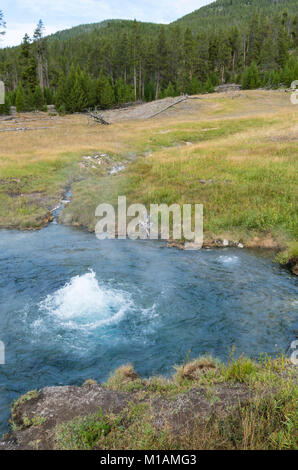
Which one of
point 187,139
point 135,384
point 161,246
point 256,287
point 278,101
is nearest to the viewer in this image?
point 135,384

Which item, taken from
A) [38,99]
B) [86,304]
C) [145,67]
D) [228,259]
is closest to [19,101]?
[38,99]

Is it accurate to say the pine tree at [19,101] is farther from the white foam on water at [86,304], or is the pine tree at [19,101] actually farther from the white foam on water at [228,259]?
the white foam on water at [228,259]

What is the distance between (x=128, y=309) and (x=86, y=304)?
1.40m

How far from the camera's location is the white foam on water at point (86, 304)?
33.8ft

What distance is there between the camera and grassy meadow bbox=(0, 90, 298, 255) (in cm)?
1753

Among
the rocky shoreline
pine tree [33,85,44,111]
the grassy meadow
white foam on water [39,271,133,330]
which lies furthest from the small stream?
pine tree [33,85,44,111]

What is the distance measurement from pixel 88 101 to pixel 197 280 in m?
72.5

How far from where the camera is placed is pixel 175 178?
23.5m

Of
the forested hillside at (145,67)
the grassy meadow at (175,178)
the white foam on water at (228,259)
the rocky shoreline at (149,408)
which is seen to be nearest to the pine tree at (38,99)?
the forested hillside at (145,67)

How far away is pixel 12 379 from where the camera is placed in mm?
7984

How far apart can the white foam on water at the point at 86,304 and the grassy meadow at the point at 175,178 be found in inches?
276

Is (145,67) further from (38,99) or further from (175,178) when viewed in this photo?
(175,178)

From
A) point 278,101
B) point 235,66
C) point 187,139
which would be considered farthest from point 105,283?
point 235,66
